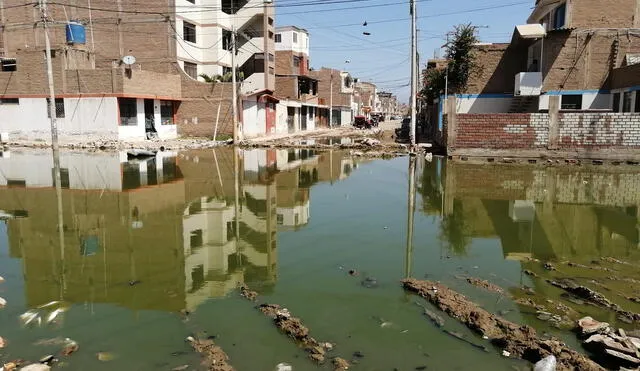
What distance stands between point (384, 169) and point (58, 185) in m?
12.2

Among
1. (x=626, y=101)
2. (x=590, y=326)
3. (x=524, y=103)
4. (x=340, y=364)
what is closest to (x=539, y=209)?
(x=590, y=326)

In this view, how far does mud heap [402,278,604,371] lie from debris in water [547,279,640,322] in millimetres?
1471

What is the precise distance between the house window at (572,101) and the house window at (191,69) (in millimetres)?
28472

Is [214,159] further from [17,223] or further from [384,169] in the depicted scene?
[17,223]

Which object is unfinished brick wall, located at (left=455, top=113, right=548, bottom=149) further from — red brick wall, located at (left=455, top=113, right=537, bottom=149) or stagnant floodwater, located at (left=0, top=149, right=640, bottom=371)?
stagnant floodwater, located at (left=0, top=149, right=640, bottom=371)

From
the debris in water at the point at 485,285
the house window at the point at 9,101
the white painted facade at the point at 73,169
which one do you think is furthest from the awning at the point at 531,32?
the house window at the point at 9,101

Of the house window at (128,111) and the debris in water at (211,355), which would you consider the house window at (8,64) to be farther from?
the debris in water at (211,355)

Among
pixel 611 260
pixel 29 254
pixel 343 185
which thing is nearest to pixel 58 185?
pixel 29 254

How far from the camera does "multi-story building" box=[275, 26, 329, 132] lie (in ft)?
183

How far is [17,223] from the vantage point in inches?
413

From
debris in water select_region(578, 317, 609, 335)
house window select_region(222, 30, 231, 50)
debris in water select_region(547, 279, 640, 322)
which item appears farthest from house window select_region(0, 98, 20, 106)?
debris in water select_region(578, 317, 609, 335)

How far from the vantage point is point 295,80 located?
56719 mm

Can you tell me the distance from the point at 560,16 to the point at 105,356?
35.5 m

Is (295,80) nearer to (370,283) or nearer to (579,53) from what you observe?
(579,53)
